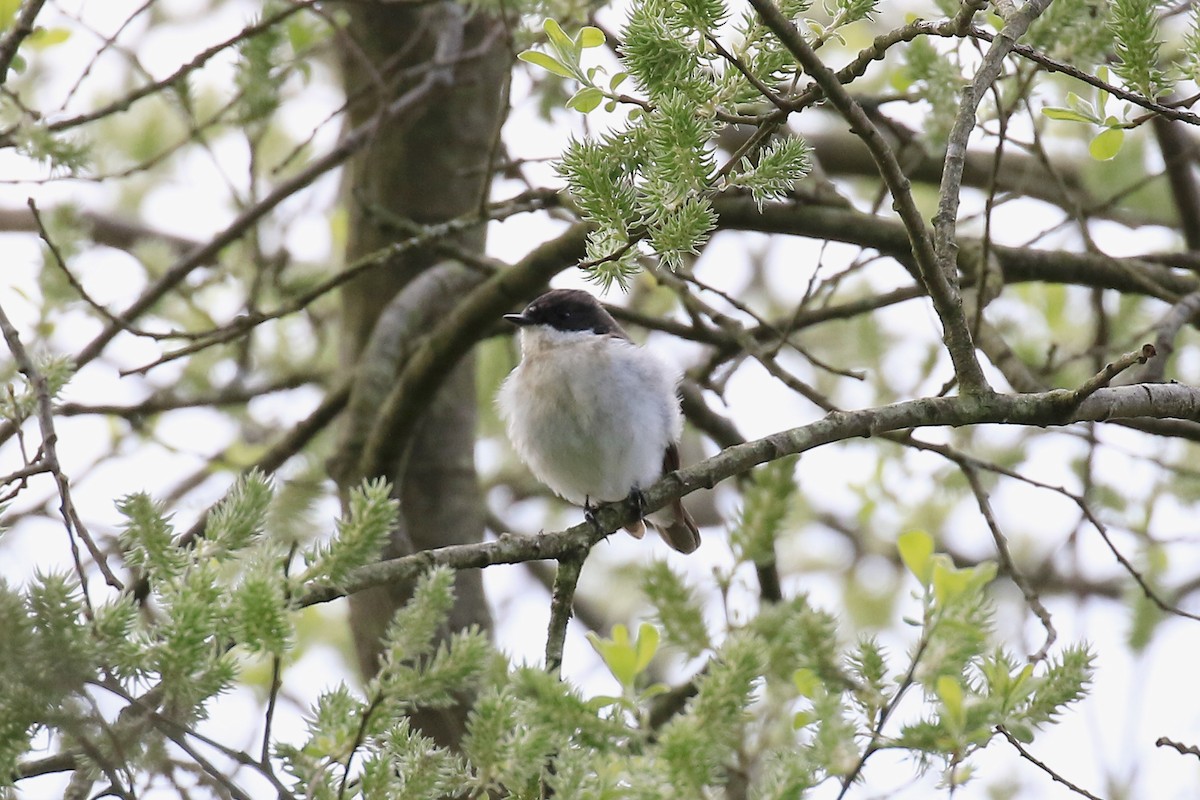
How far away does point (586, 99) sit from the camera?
8.66 ft

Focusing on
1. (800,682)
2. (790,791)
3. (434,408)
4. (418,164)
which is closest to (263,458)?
(434,408)

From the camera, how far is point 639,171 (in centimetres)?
271

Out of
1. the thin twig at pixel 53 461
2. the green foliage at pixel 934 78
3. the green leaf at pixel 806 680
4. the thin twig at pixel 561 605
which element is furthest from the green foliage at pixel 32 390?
the green foliage at pixel 934 78

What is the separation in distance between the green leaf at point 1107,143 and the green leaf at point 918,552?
3.99 feet

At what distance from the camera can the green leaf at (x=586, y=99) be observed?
2.61 meters

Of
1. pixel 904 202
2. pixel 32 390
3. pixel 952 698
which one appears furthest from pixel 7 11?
pixel 952 698

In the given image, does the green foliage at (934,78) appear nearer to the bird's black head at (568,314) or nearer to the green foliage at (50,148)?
the bird's black head at (568,314)

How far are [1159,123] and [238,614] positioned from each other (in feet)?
14.9

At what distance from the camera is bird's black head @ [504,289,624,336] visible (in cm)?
550

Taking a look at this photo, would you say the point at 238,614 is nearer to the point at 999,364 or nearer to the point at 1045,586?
the point at 999,364

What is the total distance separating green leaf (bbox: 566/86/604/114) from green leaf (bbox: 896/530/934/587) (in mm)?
1108

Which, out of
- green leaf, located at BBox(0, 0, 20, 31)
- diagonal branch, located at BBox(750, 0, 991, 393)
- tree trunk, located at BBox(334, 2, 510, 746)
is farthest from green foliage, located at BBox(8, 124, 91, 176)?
diagonal branch, located at BBox(750, 0, 991, 393)

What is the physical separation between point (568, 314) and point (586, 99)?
2964mm

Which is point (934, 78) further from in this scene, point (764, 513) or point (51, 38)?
point (51, 38)
